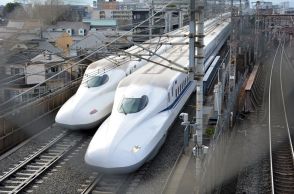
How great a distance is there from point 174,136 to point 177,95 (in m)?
1.63

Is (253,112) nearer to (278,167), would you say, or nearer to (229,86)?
(229,86)

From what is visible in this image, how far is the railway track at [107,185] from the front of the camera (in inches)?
440

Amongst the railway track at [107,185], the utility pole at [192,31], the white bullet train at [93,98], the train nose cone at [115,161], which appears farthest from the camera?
the white bullet train at [93,98]

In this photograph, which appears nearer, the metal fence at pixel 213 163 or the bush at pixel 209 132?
the metal fence at pixel 213 163

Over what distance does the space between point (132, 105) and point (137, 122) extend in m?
0.74

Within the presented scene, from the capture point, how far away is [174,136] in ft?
48.4

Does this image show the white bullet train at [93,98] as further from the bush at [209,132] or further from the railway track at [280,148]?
the railway track at [280,148]

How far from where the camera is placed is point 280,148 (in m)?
18.6

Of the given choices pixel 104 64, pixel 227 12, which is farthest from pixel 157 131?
pixel 227 12

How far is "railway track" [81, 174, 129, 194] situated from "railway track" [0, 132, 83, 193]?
66.5 inches

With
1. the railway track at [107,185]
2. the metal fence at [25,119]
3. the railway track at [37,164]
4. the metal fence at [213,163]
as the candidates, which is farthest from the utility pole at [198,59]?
the metal fence at [25,119]

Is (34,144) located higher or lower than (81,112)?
lower

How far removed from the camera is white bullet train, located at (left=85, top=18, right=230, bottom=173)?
11.4 metres

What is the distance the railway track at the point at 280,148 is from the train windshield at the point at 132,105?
15.9 feet
